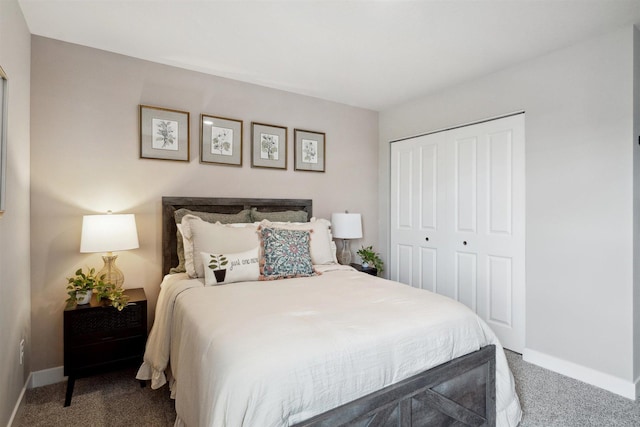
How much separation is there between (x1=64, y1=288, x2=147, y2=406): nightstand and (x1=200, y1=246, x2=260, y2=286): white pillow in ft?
1.81

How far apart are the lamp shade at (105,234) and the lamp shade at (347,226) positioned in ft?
6.35

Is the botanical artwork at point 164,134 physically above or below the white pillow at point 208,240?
above

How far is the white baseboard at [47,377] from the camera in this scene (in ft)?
7.73

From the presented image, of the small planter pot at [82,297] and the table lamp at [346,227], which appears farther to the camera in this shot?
the table lamp at [346,227]

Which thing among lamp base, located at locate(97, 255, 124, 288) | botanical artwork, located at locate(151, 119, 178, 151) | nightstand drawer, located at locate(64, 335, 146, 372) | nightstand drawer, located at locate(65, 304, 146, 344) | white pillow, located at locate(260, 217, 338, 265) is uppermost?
botanical artwork, located at locate(151, 119, 178, 151)

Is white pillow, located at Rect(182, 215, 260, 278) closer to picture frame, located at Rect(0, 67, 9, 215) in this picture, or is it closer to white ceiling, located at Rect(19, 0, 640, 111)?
picture frame, located at Rect(0, 67, 9, 215)

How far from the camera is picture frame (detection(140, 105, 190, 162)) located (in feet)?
9.07

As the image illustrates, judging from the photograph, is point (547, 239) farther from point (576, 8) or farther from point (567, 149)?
point (576, 8)

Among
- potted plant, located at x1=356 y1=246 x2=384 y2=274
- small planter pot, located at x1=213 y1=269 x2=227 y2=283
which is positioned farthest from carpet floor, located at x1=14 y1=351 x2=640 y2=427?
potted plant, located at x1=356 y1=246 x2=384 y2=274

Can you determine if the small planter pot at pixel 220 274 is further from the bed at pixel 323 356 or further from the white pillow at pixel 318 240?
the white pillow at pixel 318 240

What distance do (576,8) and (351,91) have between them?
1929mm

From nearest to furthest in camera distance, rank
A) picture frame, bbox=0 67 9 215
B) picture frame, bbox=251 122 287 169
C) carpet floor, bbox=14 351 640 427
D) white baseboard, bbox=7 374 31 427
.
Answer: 1. picture frame, bbox=0 67 9 215
2. white baseboard, bbox=7 374 31 427
3. carpet floor, bbox=14 351 640 427
4. picture frame, bbox=251 122 287 169

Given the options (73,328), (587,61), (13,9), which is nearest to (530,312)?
(587,61)

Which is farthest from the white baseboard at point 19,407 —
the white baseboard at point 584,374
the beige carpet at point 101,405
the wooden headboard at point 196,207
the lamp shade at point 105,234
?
the white baseboard at point 584,374
